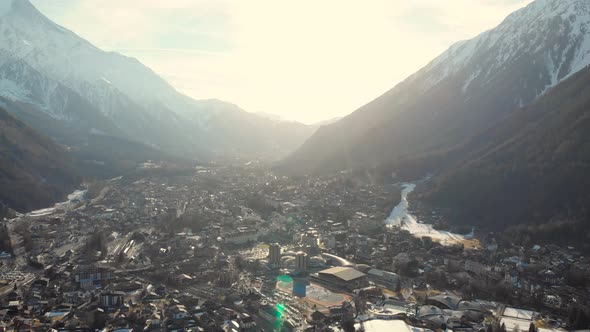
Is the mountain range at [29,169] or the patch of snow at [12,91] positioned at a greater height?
the patch of snow at [12,91]

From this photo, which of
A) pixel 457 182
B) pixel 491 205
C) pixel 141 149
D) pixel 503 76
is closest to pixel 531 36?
pixel 503 76

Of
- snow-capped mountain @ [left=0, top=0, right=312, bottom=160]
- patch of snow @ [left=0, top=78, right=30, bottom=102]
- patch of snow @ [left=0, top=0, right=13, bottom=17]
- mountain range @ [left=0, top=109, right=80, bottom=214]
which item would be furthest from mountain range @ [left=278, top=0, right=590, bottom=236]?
patch of snow @ [left=0, top=0, right=13, bottom=17]

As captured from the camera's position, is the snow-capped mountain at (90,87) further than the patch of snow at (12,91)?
Yes

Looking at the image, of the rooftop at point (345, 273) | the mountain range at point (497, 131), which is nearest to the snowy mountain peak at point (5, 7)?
the mountain range at point (497, 131)

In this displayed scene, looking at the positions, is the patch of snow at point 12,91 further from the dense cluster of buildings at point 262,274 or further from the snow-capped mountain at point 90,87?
the dense cluster of buildings at point 262,274

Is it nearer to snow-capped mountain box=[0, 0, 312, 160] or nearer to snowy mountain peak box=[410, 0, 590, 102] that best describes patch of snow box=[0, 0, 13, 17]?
snow-capped mountain box=[0, 0, 312, 160]
